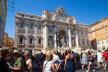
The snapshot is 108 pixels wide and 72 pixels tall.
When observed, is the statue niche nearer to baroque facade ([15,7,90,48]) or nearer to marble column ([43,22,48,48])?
baroque facade ([15,7,90,48])

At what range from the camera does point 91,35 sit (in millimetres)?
69312

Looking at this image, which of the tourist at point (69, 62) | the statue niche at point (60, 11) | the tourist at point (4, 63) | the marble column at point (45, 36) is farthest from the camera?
the statue niche at point (60, 11)

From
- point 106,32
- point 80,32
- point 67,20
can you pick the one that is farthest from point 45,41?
point 106,32

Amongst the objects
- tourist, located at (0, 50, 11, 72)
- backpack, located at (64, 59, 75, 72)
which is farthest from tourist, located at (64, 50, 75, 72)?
tourist, located at (0, 50, 11, 72)

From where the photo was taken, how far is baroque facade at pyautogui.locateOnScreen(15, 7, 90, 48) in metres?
45.2

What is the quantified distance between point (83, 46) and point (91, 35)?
13.9 m

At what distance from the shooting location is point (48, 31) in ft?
160

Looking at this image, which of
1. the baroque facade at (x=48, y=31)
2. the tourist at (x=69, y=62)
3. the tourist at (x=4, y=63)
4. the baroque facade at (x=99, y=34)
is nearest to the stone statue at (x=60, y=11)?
the baroque facade at (x=48, y=31)

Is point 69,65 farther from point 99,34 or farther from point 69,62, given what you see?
point 99,34

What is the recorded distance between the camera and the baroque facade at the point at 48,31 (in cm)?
4523

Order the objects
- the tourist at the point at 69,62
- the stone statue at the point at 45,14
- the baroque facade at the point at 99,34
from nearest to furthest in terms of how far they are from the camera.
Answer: the tourist at the point at 69,62, the stone statue at the point at 45,14, the baroque facade at the point at 99,34

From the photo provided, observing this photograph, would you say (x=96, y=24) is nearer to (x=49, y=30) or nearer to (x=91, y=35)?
(x=91, y=35)

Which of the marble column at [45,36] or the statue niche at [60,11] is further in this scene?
the statue niche at [60,11]

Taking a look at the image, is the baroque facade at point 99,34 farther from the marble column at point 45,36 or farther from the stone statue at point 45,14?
the stone statue at point 45,14
